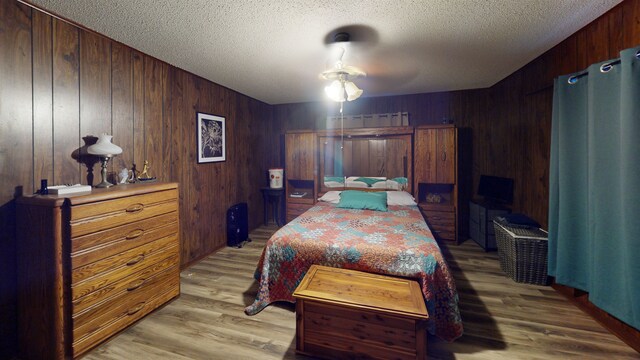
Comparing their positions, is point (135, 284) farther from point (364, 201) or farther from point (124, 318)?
point (364, 201)

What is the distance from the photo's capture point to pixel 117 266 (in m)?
1.89

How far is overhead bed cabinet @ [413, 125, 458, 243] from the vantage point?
3.86m

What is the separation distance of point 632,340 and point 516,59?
273cm

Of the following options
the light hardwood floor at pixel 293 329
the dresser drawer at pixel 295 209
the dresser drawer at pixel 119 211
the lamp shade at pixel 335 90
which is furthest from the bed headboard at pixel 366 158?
the dresser drawer at pixel 119 211

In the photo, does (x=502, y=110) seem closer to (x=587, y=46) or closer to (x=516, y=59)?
(x=516, y=59)

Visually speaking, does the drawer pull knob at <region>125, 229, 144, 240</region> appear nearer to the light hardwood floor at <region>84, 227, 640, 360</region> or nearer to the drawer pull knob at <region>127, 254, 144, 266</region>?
the drawer pull knob at <region>127, 254, 144, 266</region>

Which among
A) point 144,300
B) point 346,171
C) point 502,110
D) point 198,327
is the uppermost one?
point 502,110

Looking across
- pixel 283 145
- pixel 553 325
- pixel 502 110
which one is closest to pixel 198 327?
pixel 553 325

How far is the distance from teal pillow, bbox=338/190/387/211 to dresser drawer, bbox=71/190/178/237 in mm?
2056

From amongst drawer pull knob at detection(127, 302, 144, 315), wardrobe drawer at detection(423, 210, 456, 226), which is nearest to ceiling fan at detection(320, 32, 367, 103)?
wardrobe drawer at detection(423, 210, 456, 226)

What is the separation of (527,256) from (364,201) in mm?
1825

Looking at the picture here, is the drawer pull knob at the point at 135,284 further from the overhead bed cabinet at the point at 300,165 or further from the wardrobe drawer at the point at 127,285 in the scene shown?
the overhead bed cabinet at the point at 300,165

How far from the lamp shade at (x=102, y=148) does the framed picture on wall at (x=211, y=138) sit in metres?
1.28

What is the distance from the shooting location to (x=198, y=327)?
79.9 inches
